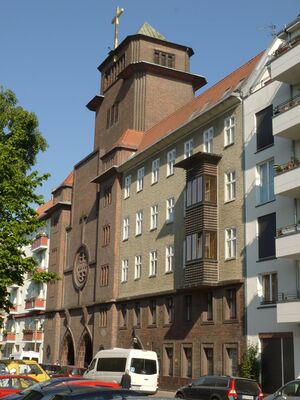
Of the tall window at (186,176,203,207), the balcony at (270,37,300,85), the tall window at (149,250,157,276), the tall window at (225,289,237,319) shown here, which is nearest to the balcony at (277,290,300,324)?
the tall window at (225,289,237,319)

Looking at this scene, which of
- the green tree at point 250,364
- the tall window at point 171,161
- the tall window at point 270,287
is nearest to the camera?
the green tree at point 250,364

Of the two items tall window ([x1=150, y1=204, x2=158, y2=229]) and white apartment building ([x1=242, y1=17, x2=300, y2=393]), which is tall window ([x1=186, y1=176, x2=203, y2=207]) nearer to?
white apartment building ([x1=242, y1=17, x2=300, y2=393])

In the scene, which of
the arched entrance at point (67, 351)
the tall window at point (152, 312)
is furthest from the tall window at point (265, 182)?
the arched entrance at point (67, 351)

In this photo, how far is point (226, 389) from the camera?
21.4 metres

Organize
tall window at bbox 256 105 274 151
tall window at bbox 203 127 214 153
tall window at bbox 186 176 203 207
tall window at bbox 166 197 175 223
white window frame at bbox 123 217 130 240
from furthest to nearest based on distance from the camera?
white window frame at bbox 123 217 130 240 < tall window at bbox 166 197 175 223 < tall window at bbox 203 127 214 153 < tall window at bbox 186 176 203 207 < tall window at bbox 256 105 274 151

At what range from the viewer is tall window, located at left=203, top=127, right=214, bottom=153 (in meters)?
34.4

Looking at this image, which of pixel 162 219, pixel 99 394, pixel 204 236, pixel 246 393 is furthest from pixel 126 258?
pixel 99 394

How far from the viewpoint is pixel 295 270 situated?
26.2 m

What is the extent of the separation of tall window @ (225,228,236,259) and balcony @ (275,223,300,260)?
4.73 m

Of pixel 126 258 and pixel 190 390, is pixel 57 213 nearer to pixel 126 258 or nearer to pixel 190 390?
pixel 126 258

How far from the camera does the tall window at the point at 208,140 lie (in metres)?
34.4

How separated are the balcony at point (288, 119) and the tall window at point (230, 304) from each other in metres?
8.34

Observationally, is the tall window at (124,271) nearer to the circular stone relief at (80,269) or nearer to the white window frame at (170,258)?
the white window frame at (170,258)

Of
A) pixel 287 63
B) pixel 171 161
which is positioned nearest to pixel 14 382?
pixel 287 63
